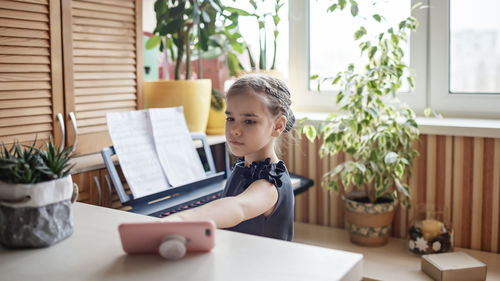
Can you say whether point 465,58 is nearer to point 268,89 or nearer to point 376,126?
point 376,126

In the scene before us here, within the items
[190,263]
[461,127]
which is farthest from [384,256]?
[190,263]

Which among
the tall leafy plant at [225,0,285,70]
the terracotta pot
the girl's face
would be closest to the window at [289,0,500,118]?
the tall leafy plant at [225,0,285,70]

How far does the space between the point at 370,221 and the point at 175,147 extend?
32.8 inches

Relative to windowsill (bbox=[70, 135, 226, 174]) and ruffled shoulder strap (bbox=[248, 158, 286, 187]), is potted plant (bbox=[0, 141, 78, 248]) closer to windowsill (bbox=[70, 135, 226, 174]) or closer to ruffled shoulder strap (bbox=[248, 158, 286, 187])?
ruffled shoulder strap (bbox=[248, 158, 286, 187])

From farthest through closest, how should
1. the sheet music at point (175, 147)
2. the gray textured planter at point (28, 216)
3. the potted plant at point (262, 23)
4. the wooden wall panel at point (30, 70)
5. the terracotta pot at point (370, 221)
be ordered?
the potted plant at point (262, 23) → the terracotta pot at point (370, 221) → the sheet music at point (175, 147) → the wooden wall panel at point (30, 70) → the gray textured planter at point (28, 216)

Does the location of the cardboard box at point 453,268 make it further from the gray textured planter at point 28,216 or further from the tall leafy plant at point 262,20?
the gray textured planter at point 28,216

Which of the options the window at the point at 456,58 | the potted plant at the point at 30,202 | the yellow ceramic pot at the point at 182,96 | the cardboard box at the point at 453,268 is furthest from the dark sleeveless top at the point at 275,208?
the window at the point at 456,58

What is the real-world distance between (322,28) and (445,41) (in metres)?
0.58

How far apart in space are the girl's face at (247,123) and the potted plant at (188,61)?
3.09 ft

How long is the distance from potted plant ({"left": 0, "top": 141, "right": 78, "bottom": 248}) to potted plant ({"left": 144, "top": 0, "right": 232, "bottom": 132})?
1.35 m

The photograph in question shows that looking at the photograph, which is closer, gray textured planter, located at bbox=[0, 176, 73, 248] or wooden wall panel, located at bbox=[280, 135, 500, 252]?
gray textured planter, located at bbox=[0, 176, 73, 248]

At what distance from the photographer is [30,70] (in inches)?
68.6

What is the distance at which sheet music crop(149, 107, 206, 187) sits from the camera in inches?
76.1

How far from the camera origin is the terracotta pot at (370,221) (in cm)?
219
